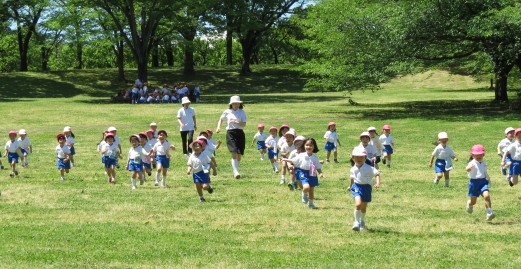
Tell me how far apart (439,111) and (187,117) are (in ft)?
71.6

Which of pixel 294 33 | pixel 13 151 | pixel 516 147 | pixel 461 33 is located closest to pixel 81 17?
pixel 294 33

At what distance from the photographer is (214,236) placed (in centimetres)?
1112

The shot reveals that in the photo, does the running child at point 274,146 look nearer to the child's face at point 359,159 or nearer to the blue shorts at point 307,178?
the blue shorts at point 307,178

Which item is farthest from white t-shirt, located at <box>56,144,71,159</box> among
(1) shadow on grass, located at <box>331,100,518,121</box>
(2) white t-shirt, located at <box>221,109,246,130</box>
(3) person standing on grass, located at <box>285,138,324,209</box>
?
(1) shadow on grass, located at <box>331,100,518,121</box>

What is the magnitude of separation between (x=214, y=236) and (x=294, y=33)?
5993cm

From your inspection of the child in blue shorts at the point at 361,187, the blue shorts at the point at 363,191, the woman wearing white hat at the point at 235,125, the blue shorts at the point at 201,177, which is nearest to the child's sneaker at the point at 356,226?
the child in blue shorts at the point at 361,187

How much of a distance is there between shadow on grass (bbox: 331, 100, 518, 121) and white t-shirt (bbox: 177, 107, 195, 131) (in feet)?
54.3

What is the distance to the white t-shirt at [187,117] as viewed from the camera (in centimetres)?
2158

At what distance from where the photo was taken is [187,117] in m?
21.6

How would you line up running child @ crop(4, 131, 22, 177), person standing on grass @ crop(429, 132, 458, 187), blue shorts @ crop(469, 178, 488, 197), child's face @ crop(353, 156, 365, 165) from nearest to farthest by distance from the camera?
1. child's face @ crop(353, 156, 365, 165)
2. blue shorts @ crop(469, 178, 488, 197)
3. person standing on grass @ crop(429, 132, 458, 187)
4. running child @ crop(4, 131, 22, 177)

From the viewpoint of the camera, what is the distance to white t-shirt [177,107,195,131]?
70.8ft

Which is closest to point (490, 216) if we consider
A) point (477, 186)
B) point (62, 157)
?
point (477, 186)

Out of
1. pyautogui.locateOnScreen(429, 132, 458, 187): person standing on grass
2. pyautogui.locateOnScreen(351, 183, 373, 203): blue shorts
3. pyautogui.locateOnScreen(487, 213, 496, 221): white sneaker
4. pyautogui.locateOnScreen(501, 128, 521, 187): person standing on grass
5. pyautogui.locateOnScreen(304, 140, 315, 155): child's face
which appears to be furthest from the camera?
pyautogui.locateOnScreen(429, 132, 458, 187): person standing on grass

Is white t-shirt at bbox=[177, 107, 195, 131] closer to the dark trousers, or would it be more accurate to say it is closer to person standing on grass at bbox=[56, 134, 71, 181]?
the dark trousers
